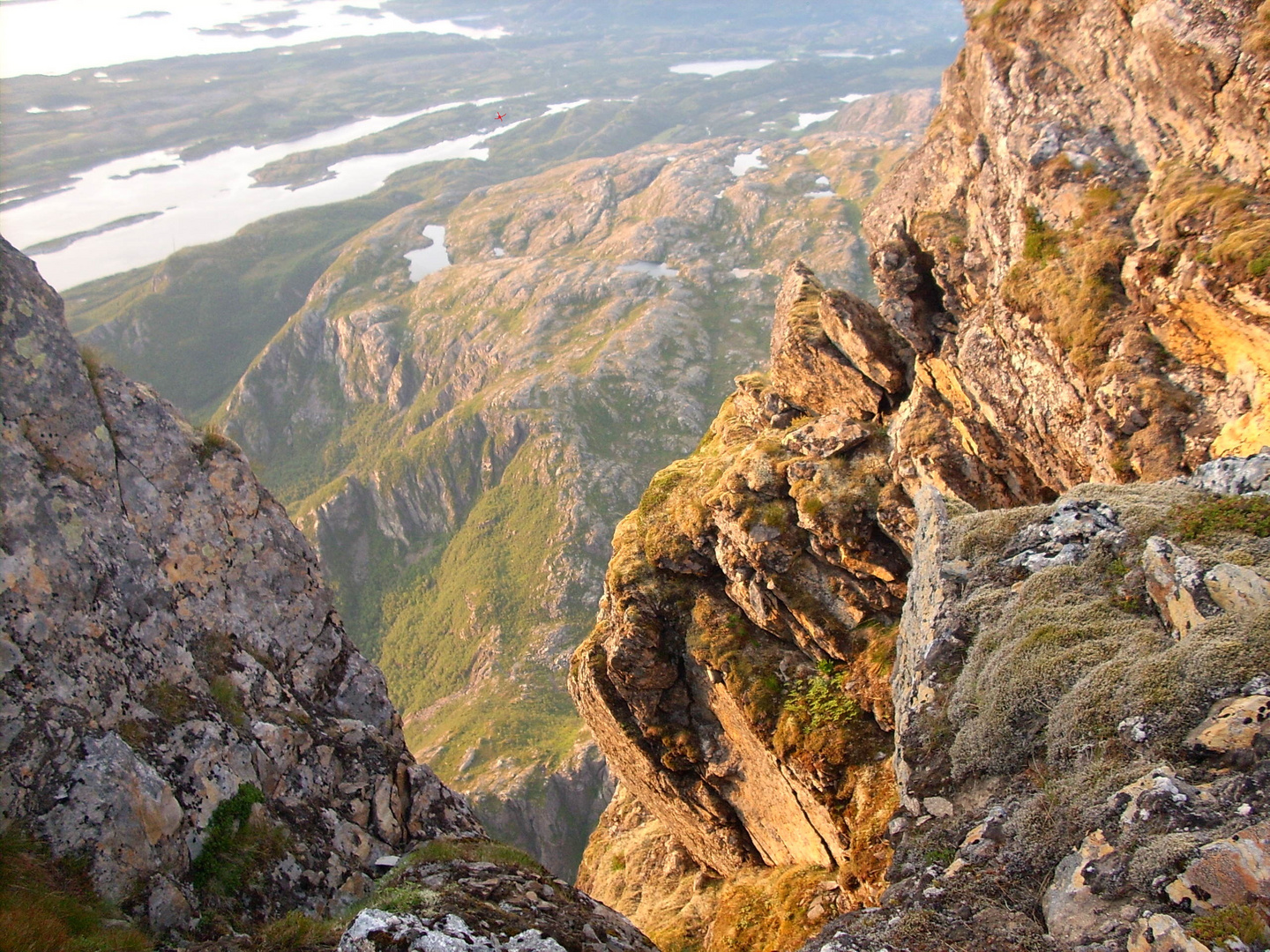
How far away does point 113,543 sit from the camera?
60.5 ft

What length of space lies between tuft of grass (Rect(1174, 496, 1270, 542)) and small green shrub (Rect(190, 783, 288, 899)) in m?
21.2

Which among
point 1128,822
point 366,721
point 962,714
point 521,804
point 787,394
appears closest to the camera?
point 1128,822

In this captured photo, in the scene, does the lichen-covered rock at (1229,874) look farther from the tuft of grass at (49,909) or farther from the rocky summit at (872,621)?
the tuft of grass at (49,909)

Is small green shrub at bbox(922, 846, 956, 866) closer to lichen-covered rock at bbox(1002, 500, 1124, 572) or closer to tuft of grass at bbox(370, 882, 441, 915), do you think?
lichen-covered rock at bbox(1002, 500, 1124, 572)

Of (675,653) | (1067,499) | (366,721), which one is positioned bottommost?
(675,653)

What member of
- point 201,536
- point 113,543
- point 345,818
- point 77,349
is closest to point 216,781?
point 345,818

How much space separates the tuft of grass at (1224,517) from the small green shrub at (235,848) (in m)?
21.2

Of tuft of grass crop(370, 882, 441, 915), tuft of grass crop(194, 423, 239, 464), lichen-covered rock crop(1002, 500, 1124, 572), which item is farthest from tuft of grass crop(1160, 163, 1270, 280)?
tuft of grass crop(194, 423, 239, 464)

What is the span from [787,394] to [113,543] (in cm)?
3166

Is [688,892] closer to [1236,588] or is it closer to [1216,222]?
[1236,588]

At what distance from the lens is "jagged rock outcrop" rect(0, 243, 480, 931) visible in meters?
14.4

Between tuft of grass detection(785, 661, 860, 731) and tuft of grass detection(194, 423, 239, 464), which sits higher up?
tuft of grass detection(194, 423, 239, 464)

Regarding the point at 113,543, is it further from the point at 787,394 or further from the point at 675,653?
the point at 787,394

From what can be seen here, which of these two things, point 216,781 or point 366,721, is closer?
point 216,781
